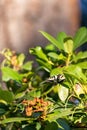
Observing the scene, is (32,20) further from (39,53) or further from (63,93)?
(63,93)

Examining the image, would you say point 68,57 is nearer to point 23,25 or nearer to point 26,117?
point 26,117

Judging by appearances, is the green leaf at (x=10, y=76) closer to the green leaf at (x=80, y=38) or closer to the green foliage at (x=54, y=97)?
the green foliage at (x=54, y=97)

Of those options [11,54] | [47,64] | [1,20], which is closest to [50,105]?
[47,64]

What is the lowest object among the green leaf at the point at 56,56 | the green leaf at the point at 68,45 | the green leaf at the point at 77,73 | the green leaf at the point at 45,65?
the green leaf at the point at 77,73

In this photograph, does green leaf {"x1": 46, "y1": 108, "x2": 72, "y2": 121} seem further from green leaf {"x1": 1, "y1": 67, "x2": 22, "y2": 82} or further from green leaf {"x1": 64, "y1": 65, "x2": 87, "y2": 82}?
green leaf {"x1": 1, "y1": 67, "x2": 22, "y2": 82}

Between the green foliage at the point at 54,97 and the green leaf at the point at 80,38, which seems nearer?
the green foliage at the point at 54,97

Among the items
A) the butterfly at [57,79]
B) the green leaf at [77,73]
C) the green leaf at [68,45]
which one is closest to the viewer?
the green leaf at [77,73]

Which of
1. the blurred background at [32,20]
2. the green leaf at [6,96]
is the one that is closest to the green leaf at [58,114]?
the green leaf at [6,96]
